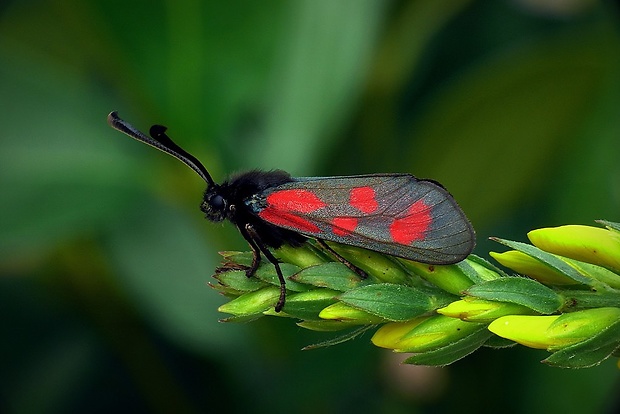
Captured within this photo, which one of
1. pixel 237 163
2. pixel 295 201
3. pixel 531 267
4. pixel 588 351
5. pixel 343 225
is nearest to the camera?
pixel 588 351

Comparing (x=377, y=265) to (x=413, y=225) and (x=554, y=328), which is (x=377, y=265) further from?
(x=554, y=328)

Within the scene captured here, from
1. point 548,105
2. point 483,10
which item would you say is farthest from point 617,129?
point 483,10

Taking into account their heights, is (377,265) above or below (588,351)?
above

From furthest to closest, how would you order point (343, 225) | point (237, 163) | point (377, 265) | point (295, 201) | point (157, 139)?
point (237, 163) < point (157, 139) < point (295, 201) < point (343, 225) < point (377, 265)

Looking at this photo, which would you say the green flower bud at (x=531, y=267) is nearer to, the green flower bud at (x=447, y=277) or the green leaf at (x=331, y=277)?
the green flower bud at (x=447, y=277)

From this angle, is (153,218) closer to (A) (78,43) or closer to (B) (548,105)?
(A) (78,43)

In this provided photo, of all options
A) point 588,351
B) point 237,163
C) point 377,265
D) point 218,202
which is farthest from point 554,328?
point 237,163
